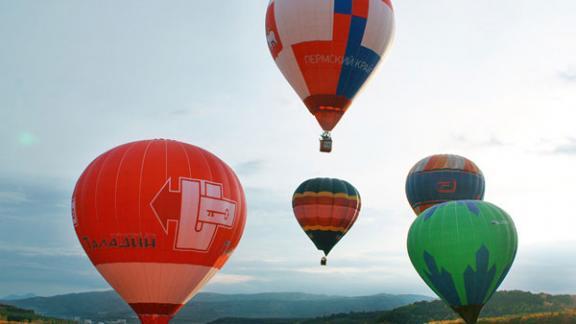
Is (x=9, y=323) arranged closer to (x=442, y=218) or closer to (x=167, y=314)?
(x=167, y=314)

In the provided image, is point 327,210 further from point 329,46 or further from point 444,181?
point 329,46

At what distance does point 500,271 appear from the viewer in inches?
940

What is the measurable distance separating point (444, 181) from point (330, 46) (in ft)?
46.7

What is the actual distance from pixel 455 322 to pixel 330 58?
596 inches

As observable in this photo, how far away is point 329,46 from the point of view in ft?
86.2

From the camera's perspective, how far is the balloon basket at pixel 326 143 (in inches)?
1057

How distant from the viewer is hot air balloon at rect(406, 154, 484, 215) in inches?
1458

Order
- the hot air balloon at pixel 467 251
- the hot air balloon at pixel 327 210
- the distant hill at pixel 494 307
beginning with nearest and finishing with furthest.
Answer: the hot air balloon at pixel 467 251 < the hot air balloon at pixel 327 210 < the distant hill at pixel 494 307

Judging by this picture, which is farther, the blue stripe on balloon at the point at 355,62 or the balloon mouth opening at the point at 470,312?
the blue stripe on balloon at the point at 355,62

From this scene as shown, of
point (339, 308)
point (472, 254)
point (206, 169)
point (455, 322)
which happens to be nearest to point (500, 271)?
point (472, 254)

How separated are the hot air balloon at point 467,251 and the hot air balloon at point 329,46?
5.82m

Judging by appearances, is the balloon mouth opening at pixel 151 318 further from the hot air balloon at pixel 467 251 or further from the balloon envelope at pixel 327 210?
the balloon envelope at pixel 327 210

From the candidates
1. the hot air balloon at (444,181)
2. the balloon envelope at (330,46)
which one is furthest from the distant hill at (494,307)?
the balloon envelope at (330,46)

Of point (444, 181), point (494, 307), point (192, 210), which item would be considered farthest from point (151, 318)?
point (494, 307)
